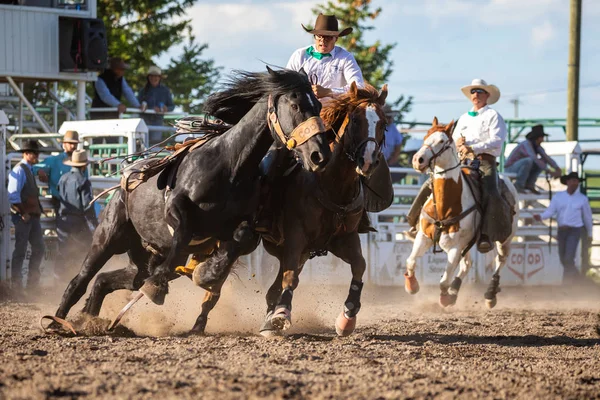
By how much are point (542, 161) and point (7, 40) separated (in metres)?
8.79

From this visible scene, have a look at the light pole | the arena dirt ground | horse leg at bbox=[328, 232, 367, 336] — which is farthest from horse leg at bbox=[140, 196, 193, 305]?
the light pole

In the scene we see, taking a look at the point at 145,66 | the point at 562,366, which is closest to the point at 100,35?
the point at 145,66

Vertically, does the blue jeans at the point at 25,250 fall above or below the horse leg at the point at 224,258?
below

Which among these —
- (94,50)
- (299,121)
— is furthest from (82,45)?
(299,121)

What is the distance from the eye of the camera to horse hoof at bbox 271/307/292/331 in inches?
274

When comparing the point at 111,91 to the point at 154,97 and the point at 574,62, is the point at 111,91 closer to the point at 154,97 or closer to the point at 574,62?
the point at 154,97

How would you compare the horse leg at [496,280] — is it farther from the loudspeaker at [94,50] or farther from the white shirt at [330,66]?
the loudspeaker at [94,50]

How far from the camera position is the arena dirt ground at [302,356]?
190 inches

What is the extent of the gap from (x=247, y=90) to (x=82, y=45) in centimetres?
947

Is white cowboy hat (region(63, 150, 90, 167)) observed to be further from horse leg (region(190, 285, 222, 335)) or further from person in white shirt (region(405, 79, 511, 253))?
horse leg (region(190, 285, 222, 335))

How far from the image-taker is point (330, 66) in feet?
26.1

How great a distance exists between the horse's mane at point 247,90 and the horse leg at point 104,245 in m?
1.17

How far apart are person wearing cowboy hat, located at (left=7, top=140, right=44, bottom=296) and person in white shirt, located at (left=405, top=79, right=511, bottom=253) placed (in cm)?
437

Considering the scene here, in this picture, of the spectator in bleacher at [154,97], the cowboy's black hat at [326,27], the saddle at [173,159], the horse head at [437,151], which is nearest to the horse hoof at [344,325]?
the saddle at [173,159]
